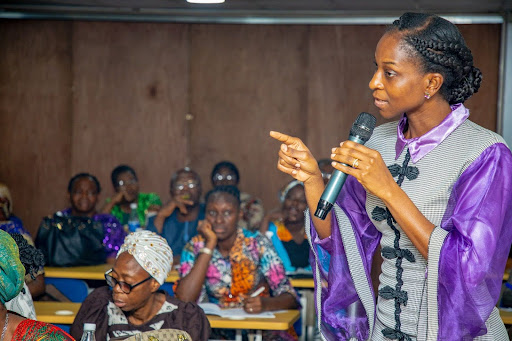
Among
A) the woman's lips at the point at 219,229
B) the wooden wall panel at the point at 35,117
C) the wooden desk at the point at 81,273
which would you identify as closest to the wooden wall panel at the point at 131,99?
the wooden wall panel at the point at 35,117

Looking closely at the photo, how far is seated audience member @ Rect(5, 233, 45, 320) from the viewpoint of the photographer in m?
3.12

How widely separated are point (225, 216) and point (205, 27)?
406 centimetres

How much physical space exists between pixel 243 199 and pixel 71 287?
2.29 metres

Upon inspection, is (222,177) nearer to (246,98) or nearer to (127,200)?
(127,200)

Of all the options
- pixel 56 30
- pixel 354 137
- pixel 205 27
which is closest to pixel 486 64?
pixel 205 27

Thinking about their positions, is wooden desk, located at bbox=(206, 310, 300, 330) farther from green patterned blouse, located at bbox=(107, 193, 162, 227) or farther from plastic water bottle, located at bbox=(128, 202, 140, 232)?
green patterned blouse, located at bbox=(107, 193, 162, 227)

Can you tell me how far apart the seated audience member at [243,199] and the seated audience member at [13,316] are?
15.8 ft

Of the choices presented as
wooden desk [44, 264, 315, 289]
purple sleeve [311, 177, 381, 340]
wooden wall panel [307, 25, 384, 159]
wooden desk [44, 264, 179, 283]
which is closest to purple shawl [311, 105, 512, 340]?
purple sleeve [311, 177, 381, 340]

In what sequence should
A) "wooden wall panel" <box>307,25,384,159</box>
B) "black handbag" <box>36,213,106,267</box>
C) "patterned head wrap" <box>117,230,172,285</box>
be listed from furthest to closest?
1. "wooden wall panel" <box>307,25,384,159</box>
2. "black handbag" <box>36,213,106,267</box>
3. "patterned head wrap" <box>117,230,172,285</box>

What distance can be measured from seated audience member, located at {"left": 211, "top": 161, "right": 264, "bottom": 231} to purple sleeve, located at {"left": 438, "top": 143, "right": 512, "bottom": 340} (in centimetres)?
514

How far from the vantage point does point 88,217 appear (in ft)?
21.0

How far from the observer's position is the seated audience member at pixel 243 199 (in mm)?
7344

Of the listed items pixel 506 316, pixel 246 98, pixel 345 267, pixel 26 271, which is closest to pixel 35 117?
pixel 246 98

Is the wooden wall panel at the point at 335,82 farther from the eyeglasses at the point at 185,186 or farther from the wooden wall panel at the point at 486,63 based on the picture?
the eyeglasses at the point at 185,186
